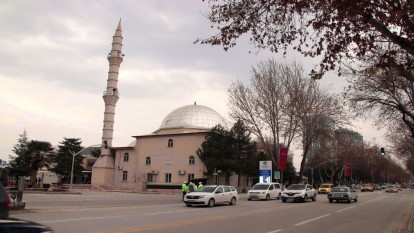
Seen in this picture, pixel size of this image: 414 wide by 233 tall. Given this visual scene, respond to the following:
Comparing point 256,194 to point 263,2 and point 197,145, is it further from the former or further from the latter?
point 197,145

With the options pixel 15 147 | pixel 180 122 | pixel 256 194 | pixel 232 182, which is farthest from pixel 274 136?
pixel 15 147

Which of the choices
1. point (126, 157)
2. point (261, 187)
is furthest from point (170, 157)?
point (261, 187)

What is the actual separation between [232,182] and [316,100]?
25.3 m

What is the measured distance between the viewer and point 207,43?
11398 mm

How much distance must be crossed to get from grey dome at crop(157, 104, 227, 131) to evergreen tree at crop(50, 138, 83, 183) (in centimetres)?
2055

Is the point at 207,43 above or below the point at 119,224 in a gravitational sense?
above

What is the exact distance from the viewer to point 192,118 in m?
79.1

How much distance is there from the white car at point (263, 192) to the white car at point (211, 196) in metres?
7.35

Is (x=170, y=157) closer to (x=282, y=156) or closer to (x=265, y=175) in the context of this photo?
(x=265, y=175)

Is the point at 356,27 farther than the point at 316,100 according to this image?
No

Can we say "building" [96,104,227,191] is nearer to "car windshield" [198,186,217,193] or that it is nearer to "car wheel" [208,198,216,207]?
"car windshield" [198,186,217,193]

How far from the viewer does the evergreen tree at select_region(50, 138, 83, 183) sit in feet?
281

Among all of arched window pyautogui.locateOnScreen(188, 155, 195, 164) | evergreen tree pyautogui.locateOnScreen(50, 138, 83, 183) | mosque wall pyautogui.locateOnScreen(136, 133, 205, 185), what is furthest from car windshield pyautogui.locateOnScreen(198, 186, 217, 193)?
evergreen tree pyautogui.locateOnScreen(50, 138, 83, 183)

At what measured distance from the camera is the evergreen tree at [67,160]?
85.8 meters
